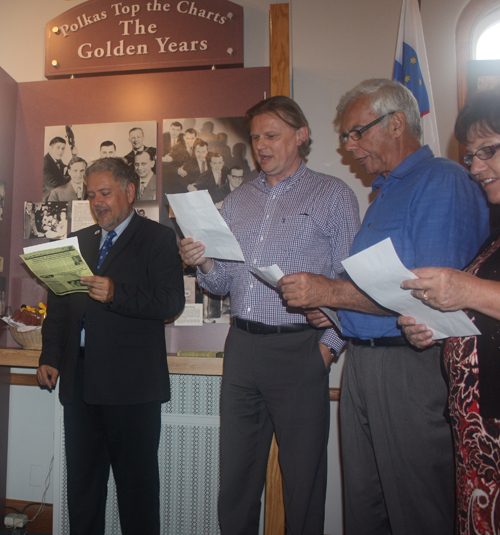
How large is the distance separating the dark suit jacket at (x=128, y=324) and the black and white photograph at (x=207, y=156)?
500 millimetres

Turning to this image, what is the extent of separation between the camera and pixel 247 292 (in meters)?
1.86

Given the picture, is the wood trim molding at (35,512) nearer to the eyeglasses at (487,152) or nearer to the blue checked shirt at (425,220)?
the blue checked shirt at (425,220)

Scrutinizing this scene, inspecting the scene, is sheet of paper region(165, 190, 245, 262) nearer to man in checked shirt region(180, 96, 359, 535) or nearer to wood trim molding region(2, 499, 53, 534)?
man in checked shirt region(180, 96, 359, 535)

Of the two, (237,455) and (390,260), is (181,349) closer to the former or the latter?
(237,455)

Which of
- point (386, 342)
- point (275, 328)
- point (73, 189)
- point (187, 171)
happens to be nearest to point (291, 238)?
point (275, 328)

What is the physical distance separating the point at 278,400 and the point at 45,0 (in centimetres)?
297

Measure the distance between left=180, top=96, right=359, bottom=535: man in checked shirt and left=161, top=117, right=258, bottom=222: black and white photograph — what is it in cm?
59

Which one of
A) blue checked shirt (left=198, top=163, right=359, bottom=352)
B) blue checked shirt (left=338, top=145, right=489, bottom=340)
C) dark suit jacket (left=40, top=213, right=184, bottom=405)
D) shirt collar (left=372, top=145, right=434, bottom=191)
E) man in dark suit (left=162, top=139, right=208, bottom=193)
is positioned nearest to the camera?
blue checked shirt (left=338, top=145, right=489, bottom=340)

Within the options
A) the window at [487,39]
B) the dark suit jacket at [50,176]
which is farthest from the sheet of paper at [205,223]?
the window at [487,39]

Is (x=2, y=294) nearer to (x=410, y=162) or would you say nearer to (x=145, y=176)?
(x=145, y=176)

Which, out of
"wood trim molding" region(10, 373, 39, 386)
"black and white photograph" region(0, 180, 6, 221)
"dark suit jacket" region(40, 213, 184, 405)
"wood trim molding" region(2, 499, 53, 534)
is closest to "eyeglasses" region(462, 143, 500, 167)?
"dark suit jacket" region(40, 213, 184, 405)

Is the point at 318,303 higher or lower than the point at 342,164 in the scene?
lower

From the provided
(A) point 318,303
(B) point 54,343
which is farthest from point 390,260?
(B) point 54,343

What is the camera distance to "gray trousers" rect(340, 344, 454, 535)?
1332mm
